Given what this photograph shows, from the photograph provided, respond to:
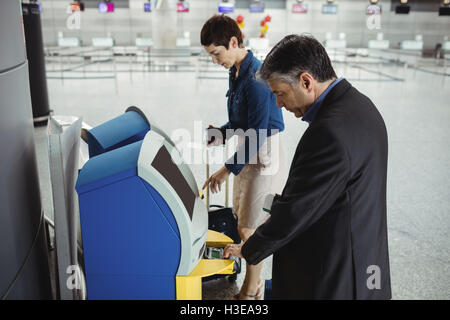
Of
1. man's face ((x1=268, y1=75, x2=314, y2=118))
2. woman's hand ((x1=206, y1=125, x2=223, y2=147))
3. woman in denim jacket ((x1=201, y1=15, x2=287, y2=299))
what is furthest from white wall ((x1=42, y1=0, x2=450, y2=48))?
man's face ((x1=268, y1=75, x2=314, y2=118))

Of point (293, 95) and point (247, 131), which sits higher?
point (293, 95)

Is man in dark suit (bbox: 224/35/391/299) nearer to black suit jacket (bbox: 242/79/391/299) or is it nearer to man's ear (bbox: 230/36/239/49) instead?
black suit jacket (bbox: 242/79/391/299)

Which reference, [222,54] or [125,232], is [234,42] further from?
[125,232]

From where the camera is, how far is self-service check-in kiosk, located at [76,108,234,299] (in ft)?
4.62

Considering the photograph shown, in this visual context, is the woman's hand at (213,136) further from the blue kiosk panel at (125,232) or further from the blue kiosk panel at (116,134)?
the blue kiosk panel at (125,232)

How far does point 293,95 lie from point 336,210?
383 mm

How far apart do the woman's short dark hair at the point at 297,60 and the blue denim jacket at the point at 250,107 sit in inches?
31.0

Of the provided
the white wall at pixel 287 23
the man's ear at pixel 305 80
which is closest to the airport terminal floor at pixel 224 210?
the man's ear at pixel 305 80

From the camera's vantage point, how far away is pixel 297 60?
1.24m

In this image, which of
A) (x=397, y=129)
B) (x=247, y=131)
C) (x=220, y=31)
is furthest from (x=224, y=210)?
(x=397, y=129)

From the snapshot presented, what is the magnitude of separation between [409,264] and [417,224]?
70 centimetres

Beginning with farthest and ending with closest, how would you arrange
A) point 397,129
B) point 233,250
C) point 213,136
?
point 397,129
point 213,136
point 233,250

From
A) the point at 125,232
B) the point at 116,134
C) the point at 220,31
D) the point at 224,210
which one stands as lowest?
the point at 224,210

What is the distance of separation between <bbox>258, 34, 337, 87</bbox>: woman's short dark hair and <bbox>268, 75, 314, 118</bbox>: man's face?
2 cm
